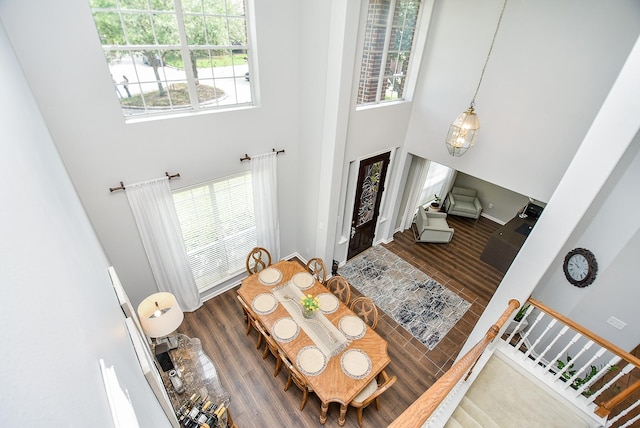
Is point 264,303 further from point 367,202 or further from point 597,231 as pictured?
point 597,231

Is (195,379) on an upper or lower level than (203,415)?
lower

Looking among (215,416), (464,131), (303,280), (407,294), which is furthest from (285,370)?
(464,131)

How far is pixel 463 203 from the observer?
8695mm

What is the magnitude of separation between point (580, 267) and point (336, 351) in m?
3.42

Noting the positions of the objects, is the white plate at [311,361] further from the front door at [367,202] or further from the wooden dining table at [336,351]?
the front door at [367,202]

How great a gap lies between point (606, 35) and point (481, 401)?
4269 mm

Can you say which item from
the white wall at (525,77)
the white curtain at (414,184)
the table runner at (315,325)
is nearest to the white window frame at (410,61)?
the white wall at (525,77)

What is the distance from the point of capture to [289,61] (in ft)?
14.1

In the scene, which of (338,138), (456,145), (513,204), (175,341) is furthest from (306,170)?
(513,204)

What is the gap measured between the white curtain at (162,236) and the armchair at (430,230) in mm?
5010

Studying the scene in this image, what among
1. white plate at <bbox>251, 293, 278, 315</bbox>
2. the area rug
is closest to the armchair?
the area rug

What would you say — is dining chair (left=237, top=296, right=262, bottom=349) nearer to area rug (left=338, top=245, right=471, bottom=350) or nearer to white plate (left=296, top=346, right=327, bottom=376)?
white plate (left=296, top=346, right=327, bottom=376)

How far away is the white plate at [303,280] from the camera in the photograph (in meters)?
4.52

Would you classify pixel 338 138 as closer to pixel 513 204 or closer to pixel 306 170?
pixel 306 170
